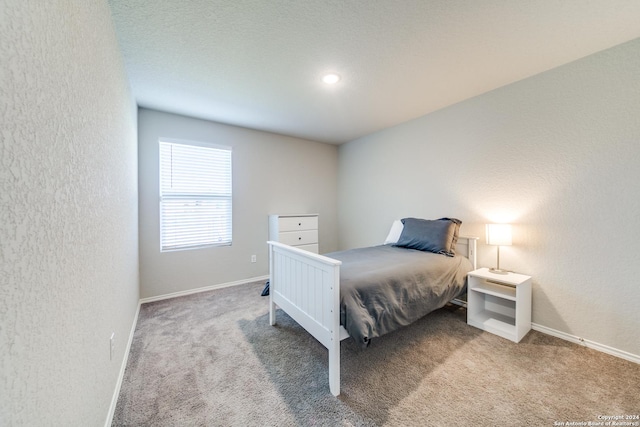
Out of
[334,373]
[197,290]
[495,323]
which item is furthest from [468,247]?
[197,290]

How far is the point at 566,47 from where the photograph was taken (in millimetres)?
1939

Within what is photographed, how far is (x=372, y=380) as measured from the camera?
167cm

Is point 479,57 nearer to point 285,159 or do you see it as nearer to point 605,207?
point 605,207

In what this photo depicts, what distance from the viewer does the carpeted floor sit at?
140 cm

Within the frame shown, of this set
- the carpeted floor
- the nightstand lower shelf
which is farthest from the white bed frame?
the nightstand lower shelf

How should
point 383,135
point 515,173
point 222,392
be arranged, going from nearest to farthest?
1. point 222,392
2. point 515,173
3. point 383,135

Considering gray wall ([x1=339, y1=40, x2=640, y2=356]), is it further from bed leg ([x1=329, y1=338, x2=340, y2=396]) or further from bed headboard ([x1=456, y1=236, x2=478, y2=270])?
bed leg ([x1=329, y1=338, x2=340, y2=396])

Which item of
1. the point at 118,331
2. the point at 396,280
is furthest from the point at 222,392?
the point at 396,280

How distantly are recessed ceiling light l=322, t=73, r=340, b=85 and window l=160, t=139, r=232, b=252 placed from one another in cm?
191

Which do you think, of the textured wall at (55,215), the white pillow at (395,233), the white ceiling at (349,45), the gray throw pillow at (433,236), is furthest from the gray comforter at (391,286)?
the white ceiling at (349,45)

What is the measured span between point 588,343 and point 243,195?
4.08m

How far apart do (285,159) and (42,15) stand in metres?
3.47

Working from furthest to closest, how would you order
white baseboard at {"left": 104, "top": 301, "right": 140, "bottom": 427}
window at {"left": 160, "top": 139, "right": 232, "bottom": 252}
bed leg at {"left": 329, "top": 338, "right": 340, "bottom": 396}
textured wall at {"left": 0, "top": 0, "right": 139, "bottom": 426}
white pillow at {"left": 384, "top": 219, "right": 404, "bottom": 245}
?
white pillow at {"left": 384, "top": 219, "right": 404, "bottom": 245}
window at {"left": 160, "top": 139, "right": 232, "bottom": 252}
bed leg at {"left": 329, "top": 338, "right": 340, "bottom": 396}
white baseboard at {"left": 104, "top": 301, "right": 140, "bottom": 427}
textured wall at {"left": 0, "top": 0, "right": 139, "bottom": 426}

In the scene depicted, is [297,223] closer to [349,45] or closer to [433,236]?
[433,236]
